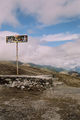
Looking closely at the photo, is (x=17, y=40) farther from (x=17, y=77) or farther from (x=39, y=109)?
(x=39, y=109)

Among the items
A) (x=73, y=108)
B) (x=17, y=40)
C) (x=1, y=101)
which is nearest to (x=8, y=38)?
(x=17, y=40)

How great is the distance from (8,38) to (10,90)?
8.59m

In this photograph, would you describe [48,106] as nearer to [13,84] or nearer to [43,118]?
[43,118]

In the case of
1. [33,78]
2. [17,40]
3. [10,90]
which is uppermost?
[17,40]

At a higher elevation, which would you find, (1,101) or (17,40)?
(17,40)

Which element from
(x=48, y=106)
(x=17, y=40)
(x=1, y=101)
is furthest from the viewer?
(x=17, y=40)

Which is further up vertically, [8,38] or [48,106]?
[8,38]

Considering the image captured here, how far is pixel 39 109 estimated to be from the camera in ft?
31.0

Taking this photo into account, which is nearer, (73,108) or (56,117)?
(56,117)

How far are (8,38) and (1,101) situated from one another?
11.2m

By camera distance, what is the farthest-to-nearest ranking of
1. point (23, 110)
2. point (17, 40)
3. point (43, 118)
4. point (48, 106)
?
point (17, 40)
point (48, 106)
point (23, 110)
point (43, 118)

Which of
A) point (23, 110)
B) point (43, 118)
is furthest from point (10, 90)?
point (43, 118)

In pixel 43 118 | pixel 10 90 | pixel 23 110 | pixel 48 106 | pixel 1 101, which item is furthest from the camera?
pixel 10 90

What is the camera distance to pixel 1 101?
1111 centimetres
